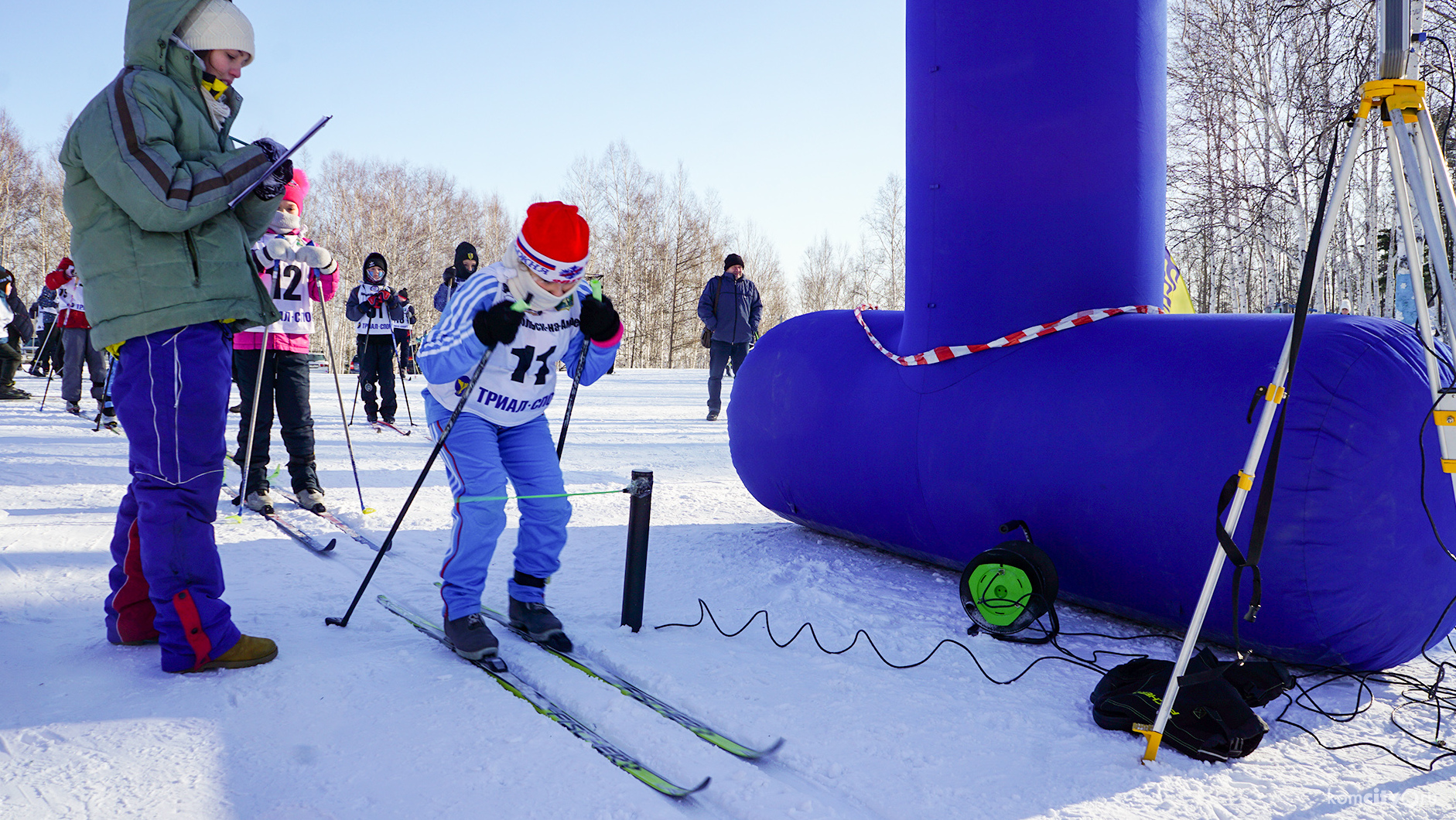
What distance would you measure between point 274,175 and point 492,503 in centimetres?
126

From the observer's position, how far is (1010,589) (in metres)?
2.93

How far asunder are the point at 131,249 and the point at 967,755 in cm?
273

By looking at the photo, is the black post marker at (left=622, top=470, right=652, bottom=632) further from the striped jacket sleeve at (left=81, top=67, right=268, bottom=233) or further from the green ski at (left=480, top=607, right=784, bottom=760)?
the striped jacket sleeve at (left=81, top=67, right=268, bottom=233)

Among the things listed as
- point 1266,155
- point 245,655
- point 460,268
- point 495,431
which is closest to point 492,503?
point 495,431

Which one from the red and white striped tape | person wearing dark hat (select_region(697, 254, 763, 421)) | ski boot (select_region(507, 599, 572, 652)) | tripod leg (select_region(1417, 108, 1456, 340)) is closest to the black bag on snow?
tripod leg (select_region(1417, 108, 1456, 340))

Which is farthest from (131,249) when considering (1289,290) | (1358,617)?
(1289,290)

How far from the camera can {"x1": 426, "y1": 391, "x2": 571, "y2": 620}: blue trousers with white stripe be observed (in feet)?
9.28

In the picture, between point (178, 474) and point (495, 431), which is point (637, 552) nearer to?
point (495, 431)

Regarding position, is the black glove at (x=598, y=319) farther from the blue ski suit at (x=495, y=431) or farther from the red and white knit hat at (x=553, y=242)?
the red and white knit hat at (x=553, y=242)

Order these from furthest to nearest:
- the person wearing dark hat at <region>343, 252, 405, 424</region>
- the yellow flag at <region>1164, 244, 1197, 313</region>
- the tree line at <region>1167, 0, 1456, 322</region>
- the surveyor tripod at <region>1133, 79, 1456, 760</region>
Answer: the tree line at <region>1167, 0, 1456, 322</region>
the person wearing dark hat at <region>343, 252, 405, 424</region>
the yellow flag at <region>1164, 244, 1197, 313</region>
the surveyor tripod at <region>1133, 79, 1456, 760</region>

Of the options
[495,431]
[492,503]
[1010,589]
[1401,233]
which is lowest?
[1010,589]

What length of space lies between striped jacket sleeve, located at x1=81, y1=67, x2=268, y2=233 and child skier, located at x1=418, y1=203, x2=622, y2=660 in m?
0.77

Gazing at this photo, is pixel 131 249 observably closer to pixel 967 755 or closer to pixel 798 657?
pixel 798 657

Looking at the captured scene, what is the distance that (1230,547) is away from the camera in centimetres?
208
